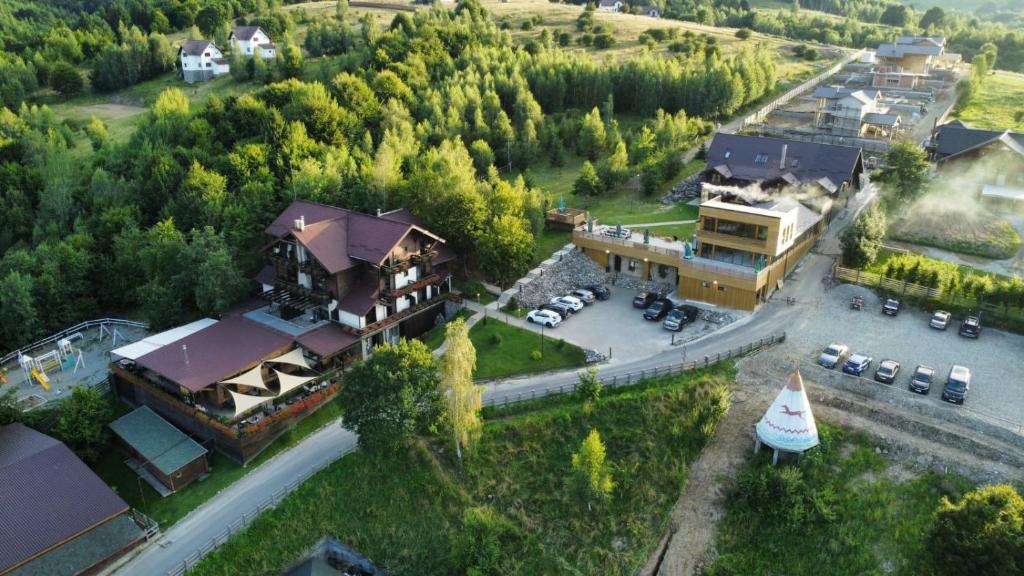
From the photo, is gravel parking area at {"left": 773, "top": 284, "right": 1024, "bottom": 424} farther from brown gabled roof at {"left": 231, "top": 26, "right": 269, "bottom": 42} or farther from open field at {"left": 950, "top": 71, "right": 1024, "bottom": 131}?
brown gabled roof at {"left": 231, "top": 26, "right": 269, "bottom": 42}

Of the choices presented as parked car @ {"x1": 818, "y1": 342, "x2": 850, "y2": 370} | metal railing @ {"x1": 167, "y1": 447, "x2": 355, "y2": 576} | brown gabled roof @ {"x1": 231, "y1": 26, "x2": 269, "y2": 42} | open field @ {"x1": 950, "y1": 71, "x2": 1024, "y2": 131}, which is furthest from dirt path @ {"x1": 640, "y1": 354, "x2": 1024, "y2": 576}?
brown gabled roof @ {"x1": 231, "y1": 26, "x2": 269, "y2": 42}

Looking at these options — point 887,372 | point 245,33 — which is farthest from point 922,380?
point 245,33

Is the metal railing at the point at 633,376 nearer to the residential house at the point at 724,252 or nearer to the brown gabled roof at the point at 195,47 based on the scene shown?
the residential house at the point at 724,252

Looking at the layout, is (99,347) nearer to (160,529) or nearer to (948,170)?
(160,529)

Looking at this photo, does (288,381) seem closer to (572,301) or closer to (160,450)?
(160,450)

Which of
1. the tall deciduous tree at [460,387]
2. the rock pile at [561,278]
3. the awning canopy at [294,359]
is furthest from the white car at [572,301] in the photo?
the awning canopy at [294,359]

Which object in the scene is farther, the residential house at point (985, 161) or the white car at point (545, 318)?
the residential house at point (985, 161)
